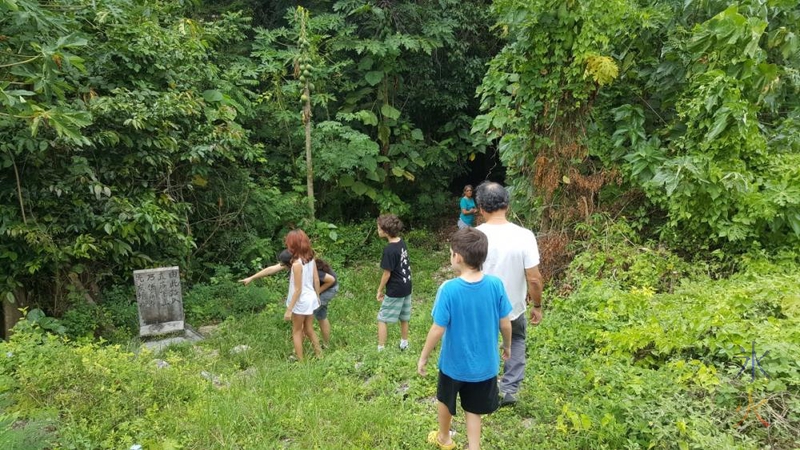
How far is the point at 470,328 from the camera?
2.85 metres

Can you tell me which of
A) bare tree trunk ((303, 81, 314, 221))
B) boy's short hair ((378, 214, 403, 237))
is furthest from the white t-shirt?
bare tree trunk ((303, 81, 314, 221))

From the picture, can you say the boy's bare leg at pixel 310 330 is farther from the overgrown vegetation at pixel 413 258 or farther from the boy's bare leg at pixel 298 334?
the overgrown vegetation at pixel 413 258

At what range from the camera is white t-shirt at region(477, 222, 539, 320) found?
338 centimetres

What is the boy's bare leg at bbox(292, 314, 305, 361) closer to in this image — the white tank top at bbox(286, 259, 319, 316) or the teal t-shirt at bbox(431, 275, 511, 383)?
the white tank top at bbox(286, 259, 319, 316)

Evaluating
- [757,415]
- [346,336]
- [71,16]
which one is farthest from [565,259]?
[71,16]

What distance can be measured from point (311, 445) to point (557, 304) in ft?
9.51

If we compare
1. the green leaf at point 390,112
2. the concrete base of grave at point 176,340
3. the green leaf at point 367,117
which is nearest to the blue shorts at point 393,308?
the concrete base of grave at point 176,340

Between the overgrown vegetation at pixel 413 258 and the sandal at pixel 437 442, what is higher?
the overgrown vegetation at pixel 413 258

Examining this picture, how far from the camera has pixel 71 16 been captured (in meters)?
5.70

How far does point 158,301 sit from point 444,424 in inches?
170

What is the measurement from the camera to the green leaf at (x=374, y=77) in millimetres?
10375

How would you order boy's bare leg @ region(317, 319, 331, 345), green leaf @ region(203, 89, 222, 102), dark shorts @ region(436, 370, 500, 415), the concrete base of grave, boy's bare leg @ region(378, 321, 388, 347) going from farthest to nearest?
green leaf @ region(203, 89, 222, 102) → the concrete base of grave → boy's bare leg @ region(317, 319, 331, 345) → boy's bare leg @ region(378, 321, 388, 347) → dark shorts @ region(436, 370, 500, 415)

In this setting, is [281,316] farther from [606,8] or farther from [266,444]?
[606,8]

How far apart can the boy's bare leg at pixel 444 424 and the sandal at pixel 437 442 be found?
0.05ft
